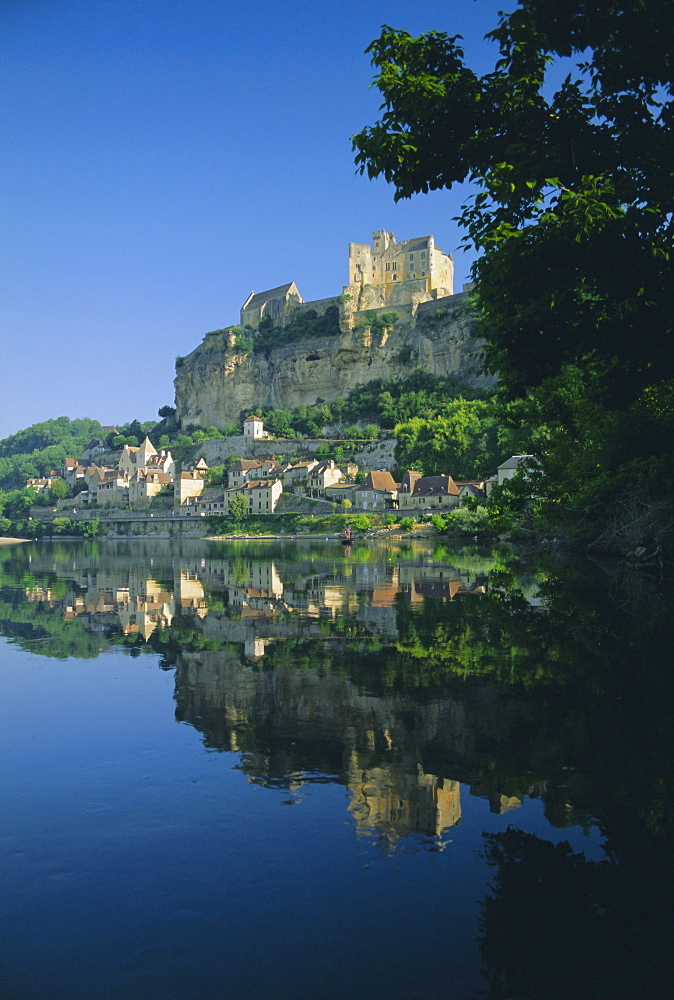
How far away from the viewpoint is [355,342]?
103 meters

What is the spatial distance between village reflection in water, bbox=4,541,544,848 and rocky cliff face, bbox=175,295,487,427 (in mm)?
73614

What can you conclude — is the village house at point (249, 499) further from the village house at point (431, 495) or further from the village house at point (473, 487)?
the village house at point (473, 487)

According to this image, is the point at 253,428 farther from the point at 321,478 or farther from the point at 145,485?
the point at 321,478

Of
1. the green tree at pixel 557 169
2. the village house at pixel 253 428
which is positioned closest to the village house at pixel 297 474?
the village house at pixel 253 428

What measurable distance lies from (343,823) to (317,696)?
107 inches

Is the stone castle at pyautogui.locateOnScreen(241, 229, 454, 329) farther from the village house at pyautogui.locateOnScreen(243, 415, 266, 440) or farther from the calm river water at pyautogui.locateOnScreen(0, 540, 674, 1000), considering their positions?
the calm river water at pyautogui.locateOnScreen(0, 540, 674, 1000)

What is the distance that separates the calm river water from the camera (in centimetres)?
286

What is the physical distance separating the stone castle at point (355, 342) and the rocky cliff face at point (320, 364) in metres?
0.15

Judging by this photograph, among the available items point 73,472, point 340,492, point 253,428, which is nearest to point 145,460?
point 253,428

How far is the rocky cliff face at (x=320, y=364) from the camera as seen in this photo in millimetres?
95031

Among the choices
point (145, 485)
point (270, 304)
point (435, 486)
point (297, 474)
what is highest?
point (270, 304)

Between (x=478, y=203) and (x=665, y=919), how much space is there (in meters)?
9.11

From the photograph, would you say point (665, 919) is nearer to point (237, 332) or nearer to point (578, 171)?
point (578, 171)

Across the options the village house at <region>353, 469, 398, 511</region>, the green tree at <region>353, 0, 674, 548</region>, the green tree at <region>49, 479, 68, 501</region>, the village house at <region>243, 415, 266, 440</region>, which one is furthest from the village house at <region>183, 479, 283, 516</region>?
the green tree at <region>353, 0, 674, 548</region>
